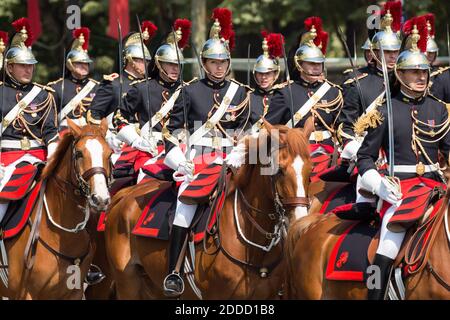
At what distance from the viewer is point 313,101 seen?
48.1 feet

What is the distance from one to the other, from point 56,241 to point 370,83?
12.2 ft

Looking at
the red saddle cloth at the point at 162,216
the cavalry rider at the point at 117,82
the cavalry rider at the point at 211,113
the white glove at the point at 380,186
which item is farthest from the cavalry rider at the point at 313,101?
the white glove at the point at 380,186

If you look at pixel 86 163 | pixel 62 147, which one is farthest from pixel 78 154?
pixel 62 147

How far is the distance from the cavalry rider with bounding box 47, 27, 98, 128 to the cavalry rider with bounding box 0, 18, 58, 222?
2703 mm

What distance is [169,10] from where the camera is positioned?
3356cm

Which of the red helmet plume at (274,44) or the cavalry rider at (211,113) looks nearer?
the cavalry rider at (211,113)

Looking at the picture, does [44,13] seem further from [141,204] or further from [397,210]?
[397,210]

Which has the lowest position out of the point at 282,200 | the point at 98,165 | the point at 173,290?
the point at 173,290

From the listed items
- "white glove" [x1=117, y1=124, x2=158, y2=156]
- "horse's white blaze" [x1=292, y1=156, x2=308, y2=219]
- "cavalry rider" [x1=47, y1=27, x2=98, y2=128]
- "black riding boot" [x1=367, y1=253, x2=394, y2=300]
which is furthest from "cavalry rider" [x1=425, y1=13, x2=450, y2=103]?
"black riding boot" [x1=367, y1=253, x2=394, y2=300]

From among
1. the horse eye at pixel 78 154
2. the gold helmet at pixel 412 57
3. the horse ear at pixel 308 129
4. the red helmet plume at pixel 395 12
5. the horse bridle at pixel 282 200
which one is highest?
the red helmet plume at pixel 395 12

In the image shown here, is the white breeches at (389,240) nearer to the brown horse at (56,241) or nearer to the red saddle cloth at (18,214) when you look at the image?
the brown horse at (56,241)

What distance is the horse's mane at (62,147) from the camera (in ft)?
40.8

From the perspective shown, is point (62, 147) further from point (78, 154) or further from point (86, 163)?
point (86, 163)

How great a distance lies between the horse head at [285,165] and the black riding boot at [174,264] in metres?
1.54
